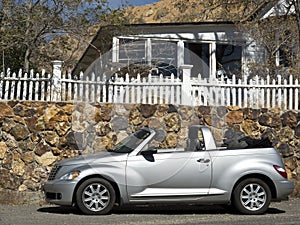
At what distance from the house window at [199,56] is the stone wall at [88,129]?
29.8 ft

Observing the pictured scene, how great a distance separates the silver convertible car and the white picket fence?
311 centimetres

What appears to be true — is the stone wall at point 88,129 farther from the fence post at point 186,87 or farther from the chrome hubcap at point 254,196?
the chrome hubcap at point 254,196

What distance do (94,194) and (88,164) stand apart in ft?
1.77

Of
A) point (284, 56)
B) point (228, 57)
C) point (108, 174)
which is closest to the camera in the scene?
point (108, 174)

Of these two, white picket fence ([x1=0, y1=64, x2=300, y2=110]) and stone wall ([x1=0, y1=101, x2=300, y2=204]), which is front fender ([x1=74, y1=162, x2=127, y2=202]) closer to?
stone wall ([x1=0, y1=101, x2=300, y2=204])

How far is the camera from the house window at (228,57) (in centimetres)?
2234

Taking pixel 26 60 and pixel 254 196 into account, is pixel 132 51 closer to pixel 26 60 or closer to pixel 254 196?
pixel 26 60

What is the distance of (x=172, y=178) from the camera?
9.88m

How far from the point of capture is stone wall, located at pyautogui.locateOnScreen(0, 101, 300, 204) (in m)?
12.4

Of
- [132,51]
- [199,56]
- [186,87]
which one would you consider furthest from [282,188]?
[199,56]

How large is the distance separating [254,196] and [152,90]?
4.24 m

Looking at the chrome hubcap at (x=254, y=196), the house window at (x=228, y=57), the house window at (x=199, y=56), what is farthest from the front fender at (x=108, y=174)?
the house window at (x=199, y=56)

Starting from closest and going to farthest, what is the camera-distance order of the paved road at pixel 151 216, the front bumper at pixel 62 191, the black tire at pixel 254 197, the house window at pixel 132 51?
the paved road at pixel 151 216 → the front bumper at pixel 62 191 → the black tire at pixel 254 197 → the house window at pixel 132 51

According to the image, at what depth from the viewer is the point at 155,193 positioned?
9.84 metres
